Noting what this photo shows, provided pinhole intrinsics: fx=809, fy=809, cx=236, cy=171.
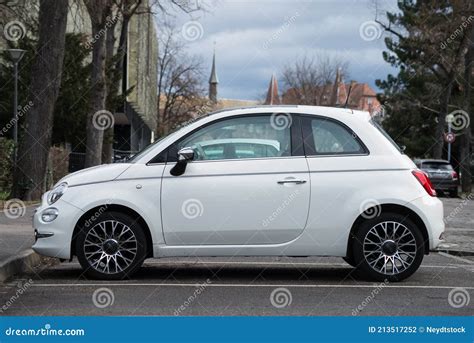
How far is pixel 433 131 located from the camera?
6544cm

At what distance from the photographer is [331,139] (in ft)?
27.4

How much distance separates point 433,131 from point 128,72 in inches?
995

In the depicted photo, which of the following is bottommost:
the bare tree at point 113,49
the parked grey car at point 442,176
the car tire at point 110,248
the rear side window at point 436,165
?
the parked grey car at point 442,176

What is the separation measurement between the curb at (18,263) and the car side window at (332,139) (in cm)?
340

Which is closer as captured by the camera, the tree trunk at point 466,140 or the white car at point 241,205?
the white car at point 241,205

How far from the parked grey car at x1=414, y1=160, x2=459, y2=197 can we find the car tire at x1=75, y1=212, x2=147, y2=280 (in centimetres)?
3089

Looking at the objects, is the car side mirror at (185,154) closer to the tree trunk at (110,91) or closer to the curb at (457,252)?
the curb at (457,252)

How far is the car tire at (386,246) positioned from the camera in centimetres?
807

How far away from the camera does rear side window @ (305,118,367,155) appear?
8281 millimetres

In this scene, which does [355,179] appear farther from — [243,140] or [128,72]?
[128,72]

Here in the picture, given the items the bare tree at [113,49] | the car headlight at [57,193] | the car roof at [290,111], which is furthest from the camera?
the bare tree at [113,49]

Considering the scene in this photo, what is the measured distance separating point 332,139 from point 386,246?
1.22 metres

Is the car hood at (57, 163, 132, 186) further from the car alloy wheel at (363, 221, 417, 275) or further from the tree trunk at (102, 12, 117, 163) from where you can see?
the tree trunk at (102, 12, 117, 163)

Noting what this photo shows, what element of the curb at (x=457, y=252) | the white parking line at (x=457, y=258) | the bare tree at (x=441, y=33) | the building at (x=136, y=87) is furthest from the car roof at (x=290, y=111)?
the building at (x=136, y=87)
